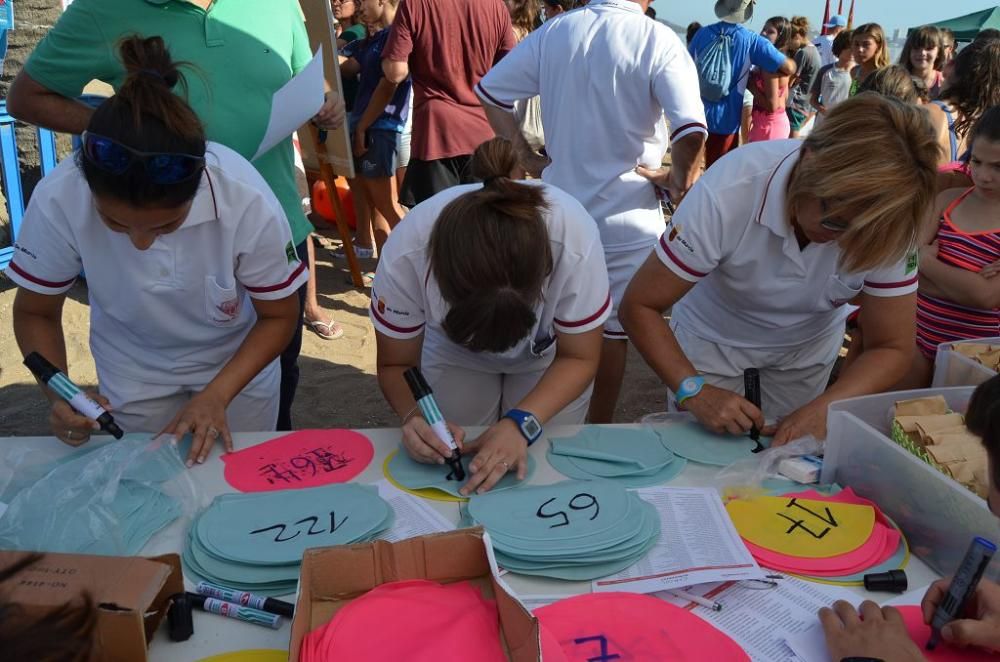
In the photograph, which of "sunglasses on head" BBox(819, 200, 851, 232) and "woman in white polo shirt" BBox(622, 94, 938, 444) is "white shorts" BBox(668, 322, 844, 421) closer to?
"woman in white polo shirt" BBox(622, 94, 938, 444)

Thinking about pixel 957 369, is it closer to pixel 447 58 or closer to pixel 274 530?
pixel 274 530

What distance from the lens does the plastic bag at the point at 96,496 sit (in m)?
1.28

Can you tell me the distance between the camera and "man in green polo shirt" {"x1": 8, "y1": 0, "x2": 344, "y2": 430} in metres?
1.92

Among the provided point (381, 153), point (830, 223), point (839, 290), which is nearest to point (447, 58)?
point (381, 153)

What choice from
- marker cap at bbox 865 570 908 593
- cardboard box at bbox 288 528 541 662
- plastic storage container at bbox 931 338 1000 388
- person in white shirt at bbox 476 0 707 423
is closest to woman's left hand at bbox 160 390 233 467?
cardboard box at bbox 288 528 541 662

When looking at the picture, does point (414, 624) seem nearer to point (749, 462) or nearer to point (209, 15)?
point (749, 462)

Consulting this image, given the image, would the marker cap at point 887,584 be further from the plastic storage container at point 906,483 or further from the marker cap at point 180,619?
the marker cap at point 180,619

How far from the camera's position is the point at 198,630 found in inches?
→ 44.6

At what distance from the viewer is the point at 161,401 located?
1833 mm

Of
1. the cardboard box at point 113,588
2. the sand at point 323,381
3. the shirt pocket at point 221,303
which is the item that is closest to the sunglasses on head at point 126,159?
the shirt pocket at point 221,303

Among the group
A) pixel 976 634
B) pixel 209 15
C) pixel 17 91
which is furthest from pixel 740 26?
pixel 976 634

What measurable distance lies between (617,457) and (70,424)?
1.08 m

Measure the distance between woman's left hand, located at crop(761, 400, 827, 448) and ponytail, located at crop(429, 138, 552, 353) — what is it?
59 centimetres

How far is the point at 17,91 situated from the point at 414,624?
1762 millimetres
